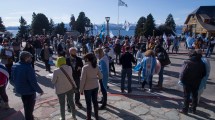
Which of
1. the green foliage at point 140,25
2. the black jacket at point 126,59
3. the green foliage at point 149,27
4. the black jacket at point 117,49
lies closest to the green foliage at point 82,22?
the green foliage at point 140,25

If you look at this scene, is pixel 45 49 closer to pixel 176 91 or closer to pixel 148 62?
pixel 148 62

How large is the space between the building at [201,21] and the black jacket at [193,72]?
49370mm

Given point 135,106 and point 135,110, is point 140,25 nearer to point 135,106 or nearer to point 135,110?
point 135,106

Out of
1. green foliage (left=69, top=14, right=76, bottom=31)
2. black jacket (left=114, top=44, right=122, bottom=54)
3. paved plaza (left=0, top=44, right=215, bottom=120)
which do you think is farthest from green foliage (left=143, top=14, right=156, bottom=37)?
paved plaza (left=0, top=44, right=215, bottom=120)

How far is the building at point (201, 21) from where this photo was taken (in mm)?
54219

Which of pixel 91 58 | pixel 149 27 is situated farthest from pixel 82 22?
pixel 91 58

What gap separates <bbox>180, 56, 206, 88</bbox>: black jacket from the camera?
6.77 meters

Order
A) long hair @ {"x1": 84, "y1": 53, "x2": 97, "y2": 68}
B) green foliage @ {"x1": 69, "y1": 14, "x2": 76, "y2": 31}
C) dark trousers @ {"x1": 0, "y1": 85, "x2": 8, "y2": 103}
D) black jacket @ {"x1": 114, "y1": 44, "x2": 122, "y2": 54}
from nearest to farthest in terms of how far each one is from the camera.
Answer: long hair @ {"x1": 84, "y1": 53, "x2": 97, "y2": 68}
dark trousers @ {"x1": 0, "y1": 85, "x2": 8, "y2": 103}
black jacket @ {"x1": 114, "y1": 44, "x2": 122, "y2": 54}
green foliage @ {"x1": 69, "y1": 14, "x2": 76, "y2": 31}

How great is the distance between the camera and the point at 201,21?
56562 mm

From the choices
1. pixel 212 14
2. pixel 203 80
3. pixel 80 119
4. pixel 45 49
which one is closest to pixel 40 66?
pixel 45 49

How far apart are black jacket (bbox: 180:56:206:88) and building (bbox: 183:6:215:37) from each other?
4937cm

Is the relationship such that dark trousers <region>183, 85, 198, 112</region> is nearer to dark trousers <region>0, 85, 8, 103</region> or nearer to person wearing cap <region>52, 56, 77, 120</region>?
person wearing cap <region>52, 56, 77, 120</region>

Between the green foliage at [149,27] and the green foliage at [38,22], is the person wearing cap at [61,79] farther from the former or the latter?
the green foliage at [38,22]

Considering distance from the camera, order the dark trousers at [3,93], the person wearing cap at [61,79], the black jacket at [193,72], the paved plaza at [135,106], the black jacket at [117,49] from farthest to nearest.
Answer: the black jacket at [117,49], the dark trousers at [3,93], the paved plaza at [135,106], the black jacket at [193,72], the person wearing cap at [61,79]
